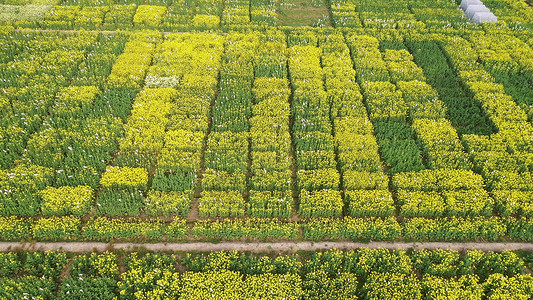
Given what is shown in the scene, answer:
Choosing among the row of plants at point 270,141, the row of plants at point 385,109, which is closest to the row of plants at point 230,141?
the row of plants at point 270,141

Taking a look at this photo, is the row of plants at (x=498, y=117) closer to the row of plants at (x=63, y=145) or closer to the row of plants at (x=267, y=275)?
the row of plants at (x=267, y=275)

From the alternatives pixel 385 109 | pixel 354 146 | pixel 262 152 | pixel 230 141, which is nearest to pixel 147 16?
pixel 230 141

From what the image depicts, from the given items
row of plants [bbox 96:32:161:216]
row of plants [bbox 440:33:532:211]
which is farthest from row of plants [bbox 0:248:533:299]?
row of plants [bbox 440:33:532:211]

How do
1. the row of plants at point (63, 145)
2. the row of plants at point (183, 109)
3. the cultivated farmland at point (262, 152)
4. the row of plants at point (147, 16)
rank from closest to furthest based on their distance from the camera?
1. the cultivated farmland at point (262, 152)
2. the row of plants at point (63, 145)
3. the row of plants at point (183, 109)
4. the row of plants at point (147, 16)

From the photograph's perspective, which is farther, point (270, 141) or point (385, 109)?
point (385, 109)

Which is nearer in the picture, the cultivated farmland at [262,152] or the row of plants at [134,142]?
the cultivated farmland at [262,152]

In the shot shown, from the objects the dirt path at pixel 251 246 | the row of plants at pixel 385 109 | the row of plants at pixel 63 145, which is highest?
the row of plants at pixel 385 109

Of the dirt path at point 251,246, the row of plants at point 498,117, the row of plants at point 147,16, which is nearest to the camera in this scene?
the dirt path at point 251,246

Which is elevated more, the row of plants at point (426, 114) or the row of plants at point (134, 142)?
the row of plants at point (426, 114)

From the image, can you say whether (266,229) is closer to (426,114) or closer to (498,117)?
(426,114)
